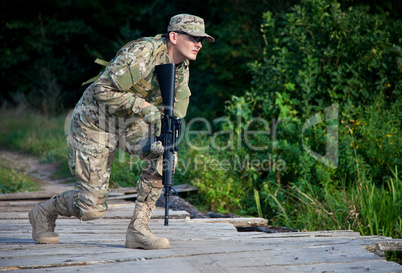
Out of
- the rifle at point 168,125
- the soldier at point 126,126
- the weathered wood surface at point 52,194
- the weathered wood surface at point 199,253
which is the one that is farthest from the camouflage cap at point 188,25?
the weathered wood surface at point 52,194

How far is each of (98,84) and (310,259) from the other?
189cm

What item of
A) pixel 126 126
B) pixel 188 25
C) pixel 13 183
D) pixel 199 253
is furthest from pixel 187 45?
pixel 13 183

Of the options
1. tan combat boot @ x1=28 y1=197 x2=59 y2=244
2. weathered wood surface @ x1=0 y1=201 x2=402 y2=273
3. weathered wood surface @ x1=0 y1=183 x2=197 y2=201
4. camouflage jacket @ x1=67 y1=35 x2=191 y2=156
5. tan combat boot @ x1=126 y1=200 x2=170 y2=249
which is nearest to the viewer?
weathered wood surface @ x1=0 y1=201 x2=402 y2=273

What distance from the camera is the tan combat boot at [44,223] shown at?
12.7 ft

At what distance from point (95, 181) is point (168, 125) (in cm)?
67

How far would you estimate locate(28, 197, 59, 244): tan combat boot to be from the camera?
3.86 meters

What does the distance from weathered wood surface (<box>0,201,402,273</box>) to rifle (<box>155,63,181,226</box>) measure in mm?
588

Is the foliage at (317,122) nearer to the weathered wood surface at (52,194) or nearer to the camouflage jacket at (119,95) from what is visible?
the weathered wood surface at (52,194)

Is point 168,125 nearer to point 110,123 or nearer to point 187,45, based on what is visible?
point 110,123

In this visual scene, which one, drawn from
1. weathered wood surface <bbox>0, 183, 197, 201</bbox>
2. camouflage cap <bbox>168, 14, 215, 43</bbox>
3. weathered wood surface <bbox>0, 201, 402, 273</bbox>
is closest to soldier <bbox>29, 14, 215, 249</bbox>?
camouflage cap <bbox>168, 14, 215, 43</bbox>

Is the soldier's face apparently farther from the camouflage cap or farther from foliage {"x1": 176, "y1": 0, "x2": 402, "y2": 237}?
foliage {"x1": 176, "y1": 0, "x2": 402, "y2": 237}

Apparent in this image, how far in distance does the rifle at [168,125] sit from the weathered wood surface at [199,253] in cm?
59

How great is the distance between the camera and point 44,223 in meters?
3.88

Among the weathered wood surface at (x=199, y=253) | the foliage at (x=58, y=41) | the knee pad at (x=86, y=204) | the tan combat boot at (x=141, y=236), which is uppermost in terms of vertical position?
the foliage at (x=58, y=41)
